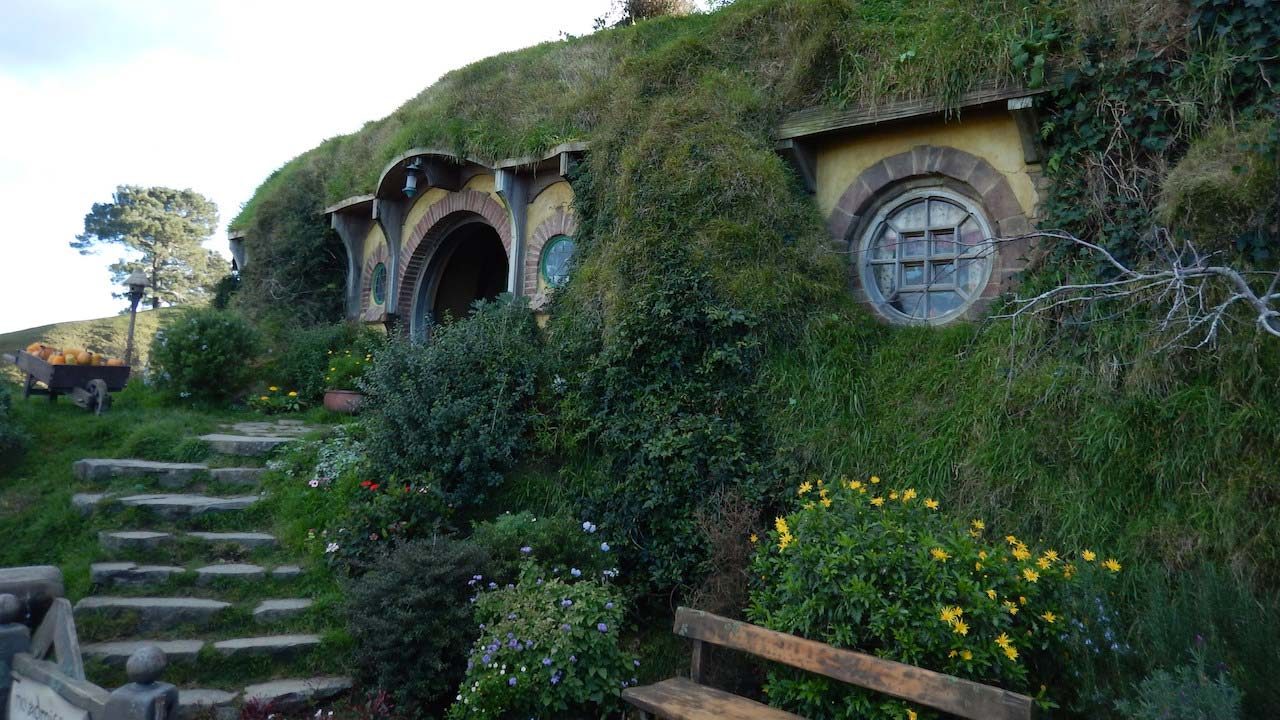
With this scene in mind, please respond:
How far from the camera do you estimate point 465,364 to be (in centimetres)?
676

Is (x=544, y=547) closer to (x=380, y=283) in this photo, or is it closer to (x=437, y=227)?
(x=437, y=227)

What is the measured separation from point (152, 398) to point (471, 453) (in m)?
4.64

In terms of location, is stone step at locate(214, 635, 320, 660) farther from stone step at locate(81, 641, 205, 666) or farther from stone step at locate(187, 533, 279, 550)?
stone step at locate(187, 533, 279, 550)

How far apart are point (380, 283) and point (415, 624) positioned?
23.9 feet

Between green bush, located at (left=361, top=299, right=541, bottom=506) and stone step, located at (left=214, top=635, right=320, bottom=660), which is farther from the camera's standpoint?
green bush, located at (left=361, top=299, right=541, bottom=506)

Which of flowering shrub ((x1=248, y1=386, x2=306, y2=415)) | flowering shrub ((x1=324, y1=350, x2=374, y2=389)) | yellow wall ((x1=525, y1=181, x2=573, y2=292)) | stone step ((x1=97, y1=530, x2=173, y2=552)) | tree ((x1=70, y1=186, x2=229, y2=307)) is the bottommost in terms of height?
stone step ((x1=97, y1=530, x2=173, y2=552))

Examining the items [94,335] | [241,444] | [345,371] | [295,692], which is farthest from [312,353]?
[94,335]

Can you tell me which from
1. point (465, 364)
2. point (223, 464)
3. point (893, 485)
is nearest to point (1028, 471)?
point (893, 485)

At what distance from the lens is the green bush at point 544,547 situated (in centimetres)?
511

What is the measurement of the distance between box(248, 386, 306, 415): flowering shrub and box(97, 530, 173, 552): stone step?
11.2 ft

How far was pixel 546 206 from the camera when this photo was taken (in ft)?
28.1

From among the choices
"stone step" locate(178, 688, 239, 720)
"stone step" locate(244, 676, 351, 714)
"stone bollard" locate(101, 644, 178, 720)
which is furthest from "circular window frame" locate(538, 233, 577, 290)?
"stone bollard" locate(101, 644, 178, 720)

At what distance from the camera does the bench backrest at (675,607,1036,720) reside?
3104mm

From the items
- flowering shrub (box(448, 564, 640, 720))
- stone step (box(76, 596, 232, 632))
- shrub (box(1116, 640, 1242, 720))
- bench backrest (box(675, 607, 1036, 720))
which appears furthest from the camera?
stone step (box(76, 596, 232, 632))
